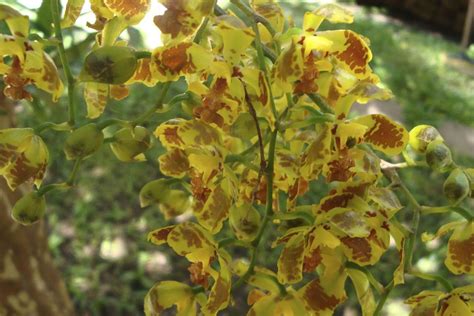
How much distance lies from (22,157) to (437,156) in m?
0.45

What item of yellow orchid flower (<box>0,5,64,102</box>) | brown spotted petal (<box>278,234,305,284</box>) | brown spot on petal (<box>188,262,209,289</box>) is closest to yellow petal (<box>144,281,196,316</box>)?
brown spot on petal (<box>188,262,209,289</box>)

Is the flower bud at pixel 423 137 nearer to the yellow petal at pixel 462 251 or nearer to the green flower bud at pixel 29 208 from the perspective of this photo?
the yellow petal at pixel 462 251

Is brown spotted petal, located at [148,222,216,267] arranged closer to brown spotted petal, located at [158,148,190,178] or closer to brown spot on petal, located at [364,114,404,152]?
brown spotted petal, located at [158,148,190,178]

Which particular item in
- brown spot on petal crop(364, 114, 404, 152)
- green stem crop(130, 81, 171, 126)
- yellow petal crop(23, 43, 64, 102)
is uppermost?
yellow petal crop(23, 43, 64, 102)

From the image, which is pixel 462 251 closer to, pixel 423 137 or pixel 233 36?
pixel 423 137

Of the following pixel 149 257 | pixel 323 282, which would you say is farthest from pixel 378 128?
pixel 149 257

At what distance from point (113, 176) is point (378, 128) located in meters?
2.07

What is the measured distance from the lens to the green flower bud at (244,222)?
0.78 m

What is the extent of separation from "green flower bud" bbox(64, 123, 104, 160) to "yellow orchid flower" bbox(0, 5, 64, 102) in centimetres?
6

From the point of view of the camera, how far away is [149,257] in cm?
246

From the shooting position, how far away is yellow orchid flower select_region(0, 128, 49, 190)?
80 cm

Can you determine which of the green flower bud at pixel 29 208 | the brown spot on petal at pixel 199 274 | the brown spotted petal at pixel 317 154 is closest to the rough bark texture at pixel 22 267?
the green flower bud at pixel 29 208

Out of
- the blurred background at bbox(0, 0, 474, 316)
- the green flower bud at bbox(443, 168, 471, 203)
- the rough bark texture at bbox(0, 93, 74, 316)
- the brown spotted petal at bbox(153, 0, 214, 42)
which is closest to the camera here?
the brown spotted petal at bbox(153, 0, 214, 42)

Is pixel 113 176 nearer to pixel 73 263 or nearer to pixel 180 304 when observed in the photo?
pixel 73 263
